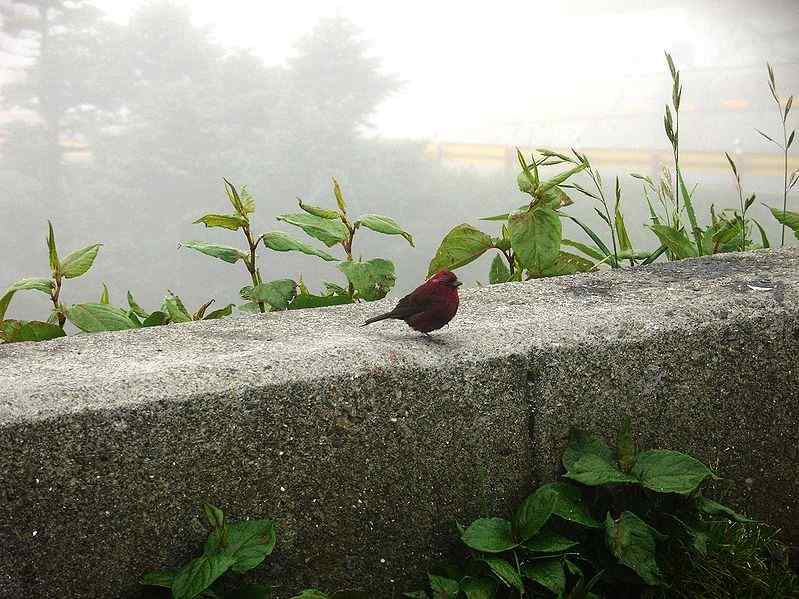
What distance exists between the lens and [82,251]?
168 centimetres

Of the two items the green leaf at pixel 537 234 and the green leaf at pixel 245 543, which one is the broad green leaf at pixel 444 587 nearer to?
the green leaf at pixel 245 543

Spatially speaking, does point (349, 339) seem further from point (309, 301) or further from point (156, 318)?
point (156, 318)

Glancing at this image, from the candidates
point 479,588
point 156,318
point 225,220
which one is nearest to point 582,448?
point 479,588

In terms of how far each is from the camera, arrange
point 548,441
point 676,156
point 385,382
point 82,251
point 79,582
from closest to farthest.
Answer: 1. point 79,582
2. point 385,382
3. point 548,441
4. point 82,251
5. point 676,156

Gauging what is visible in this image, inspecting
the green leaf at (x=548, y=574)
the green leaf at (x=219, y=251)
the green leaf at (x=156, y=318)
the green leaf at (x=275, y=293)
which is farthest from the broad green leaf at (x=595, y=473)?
the green leaf at (x=156, y=318)

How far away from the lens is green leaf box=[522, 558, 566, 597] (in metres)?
1.27

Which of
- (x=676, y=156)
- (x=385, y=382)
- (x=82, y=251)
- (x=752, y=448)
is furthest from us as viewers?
(x=676, y=156)

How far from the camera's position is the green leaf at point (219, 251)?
65.2 inches

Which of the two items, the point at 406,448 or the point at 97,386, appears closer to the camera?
the point at 97,386

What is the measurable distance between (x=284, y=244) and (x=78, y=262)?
0.40 meters

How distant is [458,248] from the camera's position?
1.83 metres

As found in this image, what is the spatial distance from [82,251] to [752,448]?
1.35m

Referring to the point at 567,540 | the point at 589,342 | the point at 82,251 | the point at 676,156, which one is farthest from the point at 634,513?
the point at 82,251

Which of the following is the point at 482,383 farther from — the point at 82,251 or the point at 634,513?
the point at 82,251
